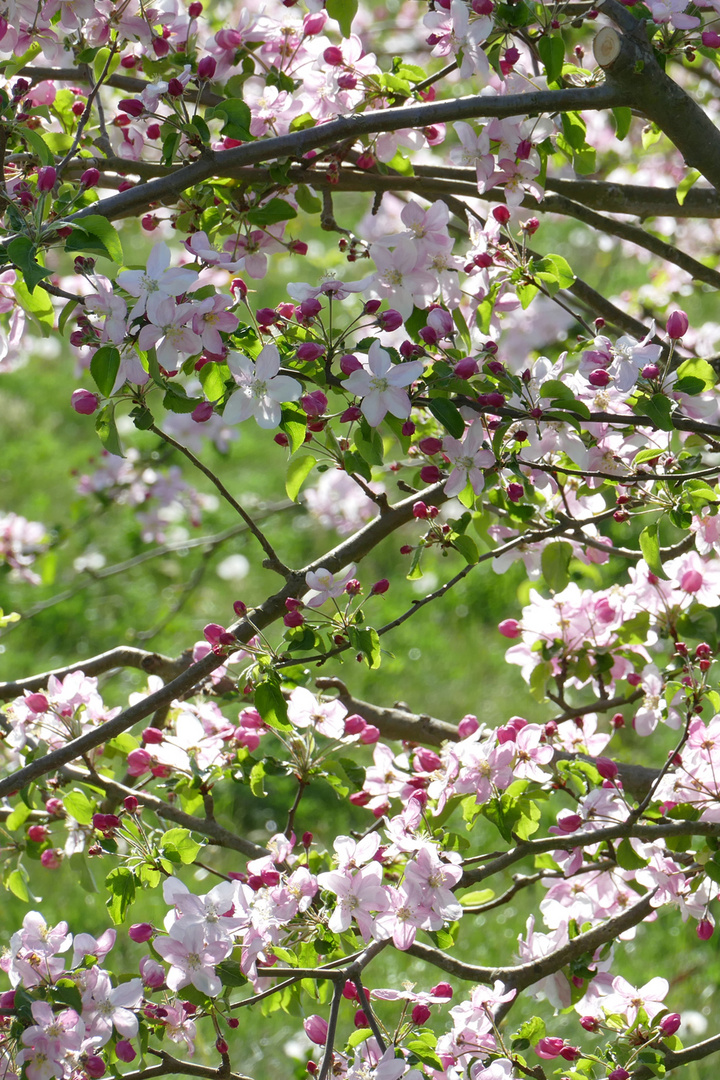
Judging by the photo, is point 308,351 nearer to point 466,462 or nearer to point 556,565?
point 466,462

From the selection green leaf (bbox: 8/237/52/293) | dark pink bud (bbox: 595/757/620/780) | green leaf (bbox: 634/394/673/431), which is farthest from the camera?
dark pink bud (bbox: 595/757/620/780)

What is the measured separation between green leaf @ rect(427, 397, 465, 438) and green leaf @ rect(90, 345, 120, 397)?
1.23 ft

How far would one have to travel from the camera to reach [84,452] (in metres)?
5.20

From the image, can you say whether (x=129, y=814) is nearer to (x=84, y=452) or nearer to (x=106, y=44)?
(x=106, y=44)

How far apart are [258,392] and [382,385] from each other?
147 mm

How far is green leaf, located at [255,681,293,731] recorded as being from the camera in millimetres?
1395

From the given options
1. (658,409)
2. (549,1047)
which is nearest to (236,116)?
(658,409)

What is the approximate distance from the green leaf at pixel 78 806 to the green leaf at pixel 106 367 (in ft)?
2.22

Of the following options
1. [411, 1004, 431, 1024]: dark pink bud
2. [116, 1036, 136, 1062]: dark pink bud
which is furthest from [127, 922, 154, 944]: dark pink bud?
[411, 1004, 431, 1024]: dark pink bud

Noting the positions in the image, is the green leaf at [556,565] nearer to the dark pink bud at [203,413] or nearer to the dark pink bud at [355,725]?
the dark pink bud at [355,725]

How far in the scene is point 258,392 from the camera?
50.9 inches

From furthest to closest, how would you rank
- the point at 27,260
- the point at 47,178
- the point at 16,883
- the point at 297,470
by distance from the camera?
the point at 16,883
the point at 297,470
the point at 47,178
the point at 27,260

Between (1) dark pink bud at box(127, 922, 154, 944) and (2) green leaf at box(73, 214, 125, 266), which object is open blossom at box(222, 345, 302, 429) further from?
(1) dark pink bud at box(127, 922, 154, 944)

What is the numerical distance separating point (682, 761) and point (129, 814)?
2.77 feet
